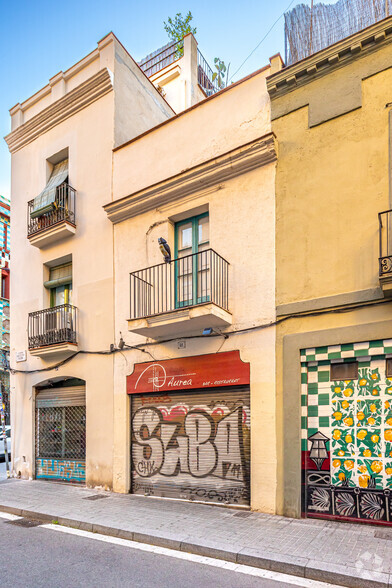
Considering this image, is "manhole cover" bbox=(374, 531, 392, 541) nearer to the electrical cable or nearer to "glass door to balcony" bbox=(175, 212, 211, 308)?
the electrical cable

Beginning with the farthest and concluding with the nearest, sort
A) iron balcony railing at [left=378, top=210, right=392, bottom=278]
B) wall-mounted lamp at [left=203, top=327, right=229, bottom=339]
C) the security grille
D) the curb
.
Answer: the security grille, wall-mounted lamp at [left=203, top=327, right=229, bottom=339], iron balcony railing at [left=378, top=210, right=392, bottom=278], the curb

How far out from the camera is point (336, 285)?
285 inches

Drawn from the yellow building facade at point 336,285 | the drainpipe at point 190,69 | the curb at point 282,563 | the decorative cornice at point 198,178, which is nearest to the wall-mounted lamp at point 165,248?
the decorative cornice at point 198,178

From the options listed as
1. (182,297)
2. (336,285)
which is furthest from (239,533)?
(182,297)

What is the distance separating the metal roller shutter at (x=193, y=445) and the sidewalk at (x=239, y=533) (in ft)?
1.10

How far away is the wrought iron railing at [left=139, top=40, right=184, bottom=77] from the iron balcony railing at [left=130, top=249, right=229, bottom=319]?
12.1 meters

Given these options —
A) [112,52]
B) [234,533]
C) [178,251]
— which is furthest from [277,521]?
[112,52]

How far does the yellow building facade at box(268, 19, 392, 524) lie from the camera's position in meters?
6.74

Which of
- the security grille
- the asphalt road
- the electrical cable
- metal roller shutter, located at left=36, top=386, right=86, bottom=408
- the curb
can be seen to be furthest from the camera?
metal roller shutter, located at left=36, top=386, right=86, bottom=408

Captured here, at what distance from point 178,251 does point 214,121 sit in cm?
288

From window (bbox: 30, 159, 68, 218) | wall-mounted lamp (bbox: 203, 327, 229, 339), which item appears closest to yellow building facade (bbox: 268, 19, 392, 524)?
wall-mounted lamp (bbox: 203, 327, 229, 339)

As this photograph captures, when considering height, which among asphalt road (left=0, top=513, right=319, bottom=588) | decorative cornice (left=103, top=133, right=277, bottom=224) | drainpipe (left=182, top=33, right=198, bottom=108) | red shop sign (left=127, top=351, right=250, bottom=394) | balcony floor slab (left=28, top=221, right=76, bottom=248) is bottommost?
asphalt road (left=0, top=513, right=319, bottom=588)

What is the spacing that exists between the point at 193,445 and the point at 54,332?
16.5 feet

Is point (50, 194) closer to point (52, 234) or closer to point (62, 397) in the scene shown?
point (52, 234)
